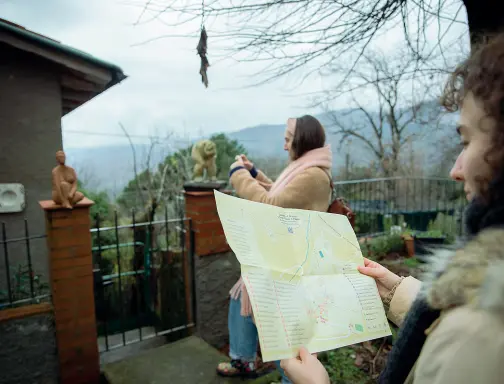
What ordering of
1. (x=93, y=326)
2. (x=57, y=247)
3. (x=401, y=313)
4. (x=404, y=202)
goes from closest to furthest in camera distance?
(x=401, y=313) → (x=57, y=247) → (x=93, y=326) → (x=404, y=202)

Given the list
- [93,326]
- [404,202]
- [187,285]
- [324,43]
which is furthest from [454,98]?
[404,202]

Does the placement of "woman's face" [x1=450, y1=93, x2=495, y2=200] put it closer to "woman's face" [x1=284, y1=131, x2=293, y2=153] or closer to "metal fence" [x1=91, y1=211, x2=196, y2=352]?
"woman's face" [x1=284, y1=131, x2=293, y2=153]

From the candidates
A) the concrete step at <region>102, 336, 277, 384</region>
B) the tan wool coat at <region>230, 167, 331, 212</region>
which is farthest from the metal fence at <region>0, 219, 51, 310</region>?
the tan wool coat at <region>230, 167, 331, 212</region>

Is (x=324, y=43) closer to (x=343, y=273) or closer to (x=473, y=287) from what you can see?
(x=343, y=273)

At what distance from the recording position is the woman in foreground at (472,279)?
0.53 meters

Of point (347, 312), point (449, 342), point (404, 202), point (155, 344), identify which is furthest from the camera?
point (404, 202)

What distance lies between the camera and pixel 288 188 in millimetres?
2051

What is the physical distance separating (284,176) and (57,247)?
1729mm

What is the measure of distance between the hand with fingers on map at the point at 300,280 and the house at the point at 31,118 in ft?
15.9

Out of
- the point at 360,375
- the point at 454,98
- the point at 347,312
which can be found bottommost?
the point at 360,375

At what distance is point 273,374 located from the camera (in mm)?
2555

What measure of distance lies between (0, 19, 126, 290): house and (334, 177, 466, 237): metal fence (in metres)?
4.96

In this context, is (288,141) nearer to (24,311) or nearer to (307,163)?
(307,163)

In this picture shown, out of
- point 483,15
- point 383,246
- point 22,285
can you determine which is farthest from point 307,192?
point 383,246
